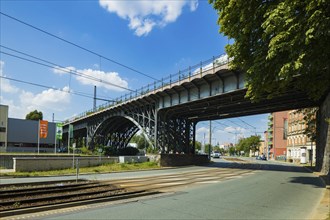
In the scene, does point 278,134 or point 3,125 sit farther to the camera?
point 278,134

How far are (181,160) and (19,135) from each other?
5828 cm

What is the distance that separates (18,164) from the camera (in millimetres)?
27906

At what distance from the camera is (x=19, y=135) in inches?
3406

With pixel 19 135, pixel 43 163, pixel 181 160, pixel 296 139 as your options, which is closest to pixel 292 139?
pixel 296 139

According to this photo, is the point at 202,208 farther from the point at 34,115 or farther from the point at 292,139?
the point at 34,115

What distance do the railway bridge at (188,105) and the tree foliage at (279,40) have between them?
49.0 feet

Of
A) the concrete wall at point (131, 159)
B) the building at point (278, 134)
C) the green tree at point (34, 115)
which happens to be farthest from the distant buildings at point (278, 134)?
the concrete wall at point (131, 159)

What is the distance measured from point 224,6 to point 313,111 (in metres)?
38.2

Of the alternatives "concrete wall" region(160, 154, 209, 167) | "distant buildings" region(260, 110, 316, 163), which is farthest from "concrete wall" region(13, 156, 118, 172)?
"distant buildings" region(260, 110, 316, 163)

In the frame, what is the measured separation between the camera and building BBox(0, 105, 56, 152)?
261ft

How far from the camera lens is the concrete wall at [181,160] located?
137 ft

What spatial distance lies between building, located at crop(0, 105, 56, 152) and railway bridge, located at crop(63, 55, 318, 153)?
28.5 m

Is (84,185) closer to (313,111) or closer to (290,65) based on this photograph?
(290,65)

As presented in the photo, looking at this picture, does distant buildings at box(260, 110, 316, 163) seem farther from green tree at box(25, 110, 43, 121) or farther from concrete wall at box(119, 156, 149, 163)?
green tree at box(25, 110, 43, 121)
